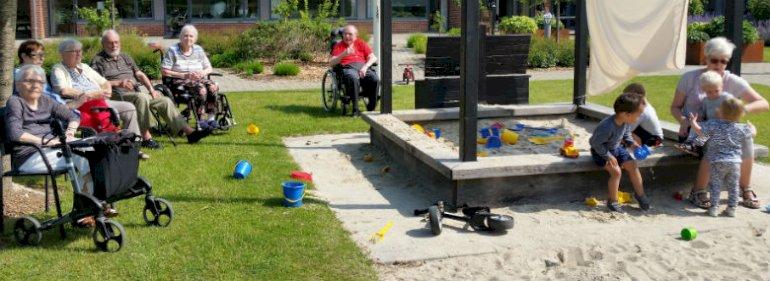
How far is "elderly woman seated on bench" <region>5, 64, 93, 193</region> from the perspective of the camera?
18.4 ft

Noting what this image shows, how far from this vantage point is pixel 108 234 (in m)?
5.13

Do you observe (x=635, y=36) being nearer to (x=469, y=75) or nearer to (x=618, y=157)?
(x=618, y=157)

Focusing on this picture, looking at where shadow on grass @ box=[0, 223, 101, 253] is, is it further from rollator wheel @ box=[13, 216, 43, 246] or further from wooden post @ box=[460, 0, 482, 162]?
wooden post @ box=[460, 0, 482, 162]

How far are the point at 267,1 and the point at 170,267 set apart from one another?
3033 cm

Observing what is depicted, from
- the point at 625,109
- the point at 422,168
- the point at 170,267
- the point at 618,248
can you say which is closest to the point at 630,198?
the point at 625,109

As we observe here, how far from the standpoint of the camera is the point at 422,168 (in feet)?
23.5

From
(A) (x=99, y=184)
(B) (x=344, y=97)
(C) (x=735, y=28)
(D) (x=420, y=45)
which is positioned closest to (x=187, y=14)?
(D) (x=420, y=45)

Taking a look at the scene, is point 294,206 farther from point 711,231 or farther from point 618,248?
point 711,231

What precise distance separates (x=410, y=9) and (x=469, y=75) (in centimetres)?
3035

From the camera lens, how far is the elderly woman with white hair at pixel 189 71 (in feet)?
32.1

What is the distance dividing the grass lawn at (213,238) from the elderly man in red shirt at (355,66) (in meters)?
2.66

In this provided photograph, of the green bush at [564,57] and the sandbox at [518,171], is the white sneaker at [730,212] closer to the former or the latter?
the sandbox at [518,171]

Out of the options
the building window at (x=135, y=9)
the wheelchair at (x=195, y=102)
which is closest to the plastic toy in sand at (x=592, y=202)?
the wheelchair at (x=195, y=102)

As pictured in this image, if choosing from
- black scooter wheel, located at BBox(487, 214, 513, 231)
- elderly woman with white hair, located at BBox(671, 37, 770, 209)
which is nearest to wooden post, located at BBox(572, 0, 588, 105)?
elderly woman with white hair, located at BBox(671, 37, 770, 209)
